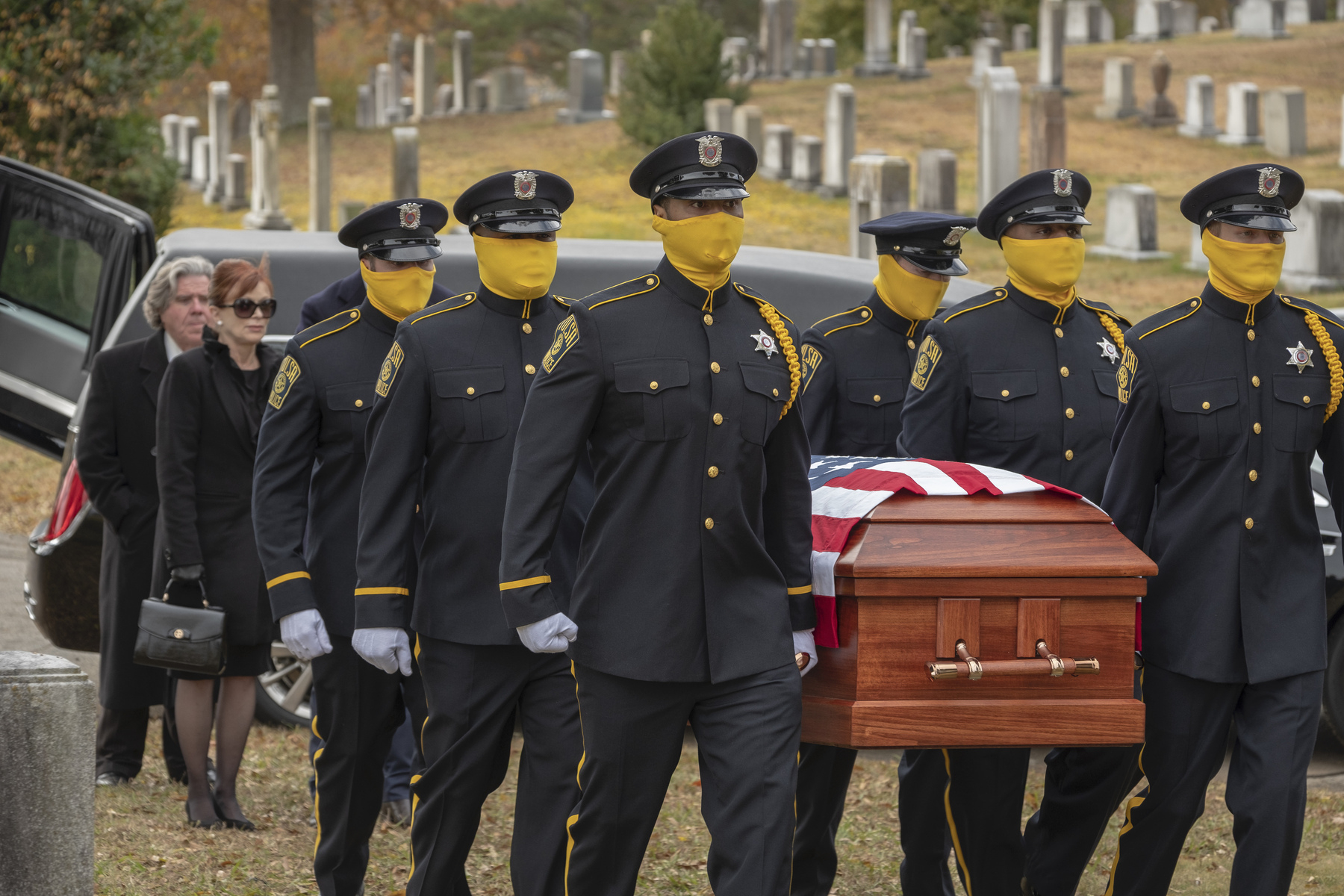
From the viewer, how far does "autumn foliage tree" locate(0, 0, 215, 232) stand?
1309 cm

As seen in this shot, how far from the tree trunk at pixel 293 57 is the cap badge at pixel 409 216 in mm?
30836

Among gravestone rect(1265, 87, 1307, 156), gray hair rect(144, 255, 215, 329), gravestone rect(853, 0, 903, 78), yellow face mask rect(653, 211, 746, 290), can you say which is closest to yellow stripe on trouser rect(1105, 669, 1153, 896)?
yellow face mask rect(653, 211, 746, 290)

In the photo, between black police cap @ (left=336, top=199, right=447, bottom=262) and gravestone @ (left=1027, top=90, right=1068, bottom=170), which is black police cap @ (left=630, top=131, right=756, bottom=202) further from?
gravestone @ (left=1027, top=90, right=1068, bottom=170)

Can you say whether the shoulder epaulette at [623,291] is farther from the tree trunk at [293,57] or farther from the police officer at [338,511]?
the tree trunk at [293,57]

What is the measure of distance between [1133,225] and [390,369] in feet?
47.6

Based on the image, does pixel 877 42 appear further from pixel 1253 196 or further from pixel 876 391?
pixel 1253 196

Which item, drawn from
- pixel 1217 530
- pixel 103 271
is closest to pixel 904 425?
pixel 1217 530

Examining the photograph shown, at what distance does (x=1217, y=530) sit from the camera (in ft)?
13.6

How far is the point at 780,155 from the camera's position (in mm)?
23844

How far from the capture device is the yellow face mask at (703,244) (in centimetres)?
376

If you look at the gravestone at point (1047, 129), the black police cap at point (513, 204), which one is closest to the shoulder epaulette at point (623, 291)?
the black police cap at point (513, 204)

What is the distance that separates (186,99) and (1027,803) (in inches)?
1638

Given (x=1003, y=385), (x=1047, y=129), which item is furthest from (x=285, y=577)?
(x=1047, y=129)

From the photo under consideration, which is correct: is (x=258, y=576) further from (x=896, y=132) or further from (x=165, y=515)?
(x=896, y=132)
